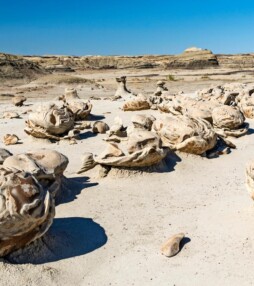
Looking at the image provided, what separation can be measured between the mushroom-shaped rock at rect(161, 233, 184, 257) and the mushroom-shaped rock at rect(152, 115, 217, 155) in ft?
14.1

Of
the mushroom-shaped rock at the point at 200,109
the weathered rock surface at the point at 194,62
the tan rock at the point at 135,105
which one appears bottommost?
the weathered rock surface at the point at 194,62

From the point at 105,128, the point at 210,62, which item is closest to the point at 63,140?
the point at 105,128

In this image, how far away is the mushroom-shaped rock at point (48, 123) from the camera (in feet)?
38.2

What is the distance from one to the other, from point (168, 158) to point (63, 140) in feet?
11.5

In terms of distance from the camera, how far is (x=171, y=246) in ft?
18.0

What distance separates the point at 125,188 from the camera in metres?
7.91

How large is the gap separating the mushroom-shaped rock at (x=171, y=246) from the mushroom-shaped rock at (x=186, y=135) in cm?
430

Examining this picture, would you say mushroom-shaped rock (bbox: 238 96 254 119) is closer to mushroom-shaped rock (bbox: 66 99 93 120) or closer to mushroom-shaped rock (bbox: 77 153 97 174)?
mushroom-shaped rock (bbox: 66 99 93 120)

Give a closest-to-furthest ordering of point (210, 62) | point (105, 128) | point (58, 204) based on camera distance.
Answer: point (58, 204) < point (105, 128) < point (210, 62)

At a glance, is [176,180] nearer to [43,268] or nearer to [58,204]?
[58,204]

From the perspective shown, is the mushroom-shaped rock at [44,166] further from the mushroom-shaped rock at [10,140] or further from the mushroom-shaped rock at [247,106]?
the mushroom-shaped rock at [247,106]

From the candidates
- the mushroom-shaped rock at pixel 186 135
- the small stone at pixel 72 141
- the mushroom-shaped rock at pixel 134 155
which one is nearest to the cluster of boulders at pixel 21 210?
the mushroom-shaped rock at pixel 134 155

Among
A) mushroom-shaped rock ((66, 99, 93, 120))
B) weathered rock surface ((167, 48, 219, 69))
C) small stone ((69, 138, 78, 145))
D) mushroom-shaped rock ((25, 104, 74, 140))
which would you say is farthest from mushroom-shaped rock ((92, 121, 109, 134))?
weathered rock surface ((167, 48, 219, 69))

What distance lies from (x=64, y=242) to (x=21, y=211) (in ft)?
3.40
